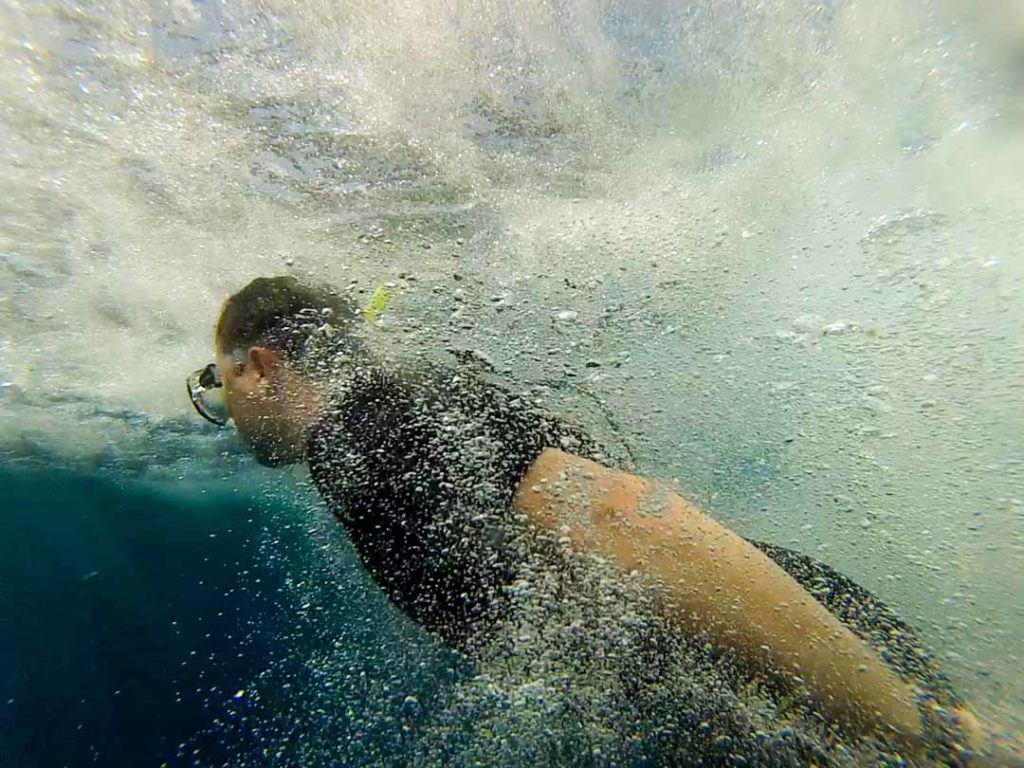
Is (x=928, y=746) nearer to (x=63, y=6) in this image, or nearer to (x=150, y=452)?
(x=63, y=6)

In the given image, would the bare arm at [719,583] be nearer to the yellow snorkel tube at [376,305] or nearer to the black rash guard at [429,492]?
the black rash guard at [429,492]

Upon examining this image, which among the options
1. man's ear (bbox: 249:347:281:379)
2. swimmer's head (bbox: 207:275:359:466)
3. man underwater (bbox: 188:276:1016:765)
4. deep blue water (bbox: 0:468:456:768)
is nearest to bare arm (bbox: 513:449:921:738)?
man underwater (bbox: 188:276:1016:765)

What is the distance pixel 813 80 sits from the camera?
4.73m

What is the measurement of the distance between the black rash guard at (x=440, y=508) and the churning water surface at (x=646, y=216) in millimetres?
885

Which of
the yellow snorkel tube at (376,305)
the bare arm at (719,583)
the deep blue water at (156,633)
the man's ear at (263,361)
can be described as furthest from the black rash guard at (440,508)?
the deep blue water at (156,633)

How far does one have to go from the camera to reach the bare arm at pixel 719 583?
2338mm

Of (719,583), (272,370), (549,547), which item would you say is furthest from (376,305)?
(719,583)

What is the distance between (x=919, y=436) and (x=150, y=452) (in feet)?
67.7

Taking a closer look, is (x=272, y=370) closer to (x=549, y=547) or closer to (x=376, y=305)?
(x=549, y=547)

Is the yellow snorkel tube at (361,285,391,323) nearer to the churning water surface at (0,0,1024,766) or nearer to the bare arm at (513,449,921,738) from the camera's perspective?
the churning water surface at (0,0,1024,766)

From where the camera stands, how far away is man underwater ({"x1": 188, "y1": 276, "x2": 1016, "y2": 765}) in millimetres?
2381

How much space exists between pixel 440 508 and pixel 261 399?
50.0 inches

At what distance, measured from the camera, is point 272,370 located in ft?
11.8

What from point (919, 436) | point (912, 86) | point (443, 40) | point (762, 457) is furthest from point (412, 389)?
point (912, 86)
